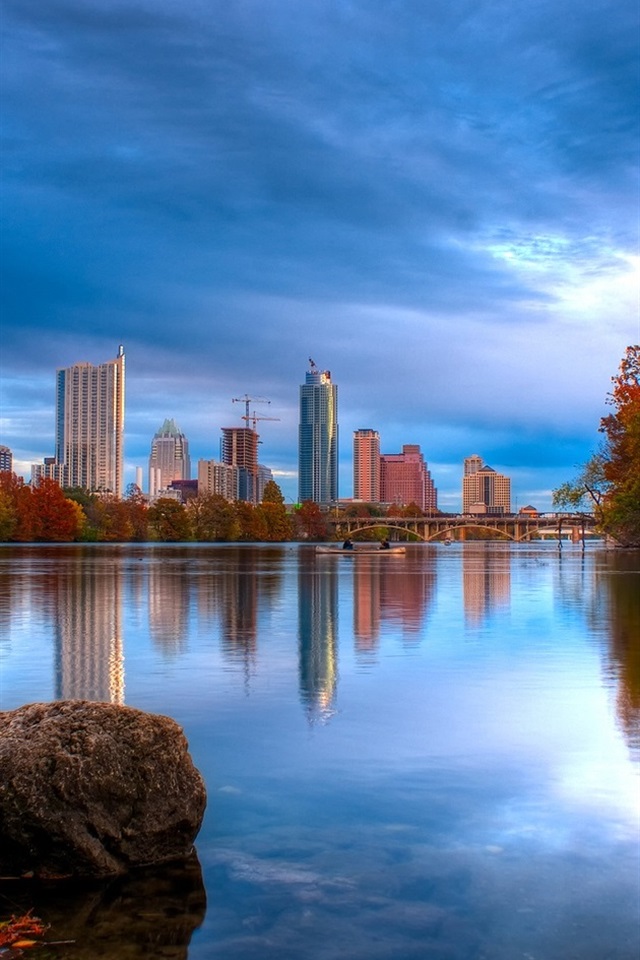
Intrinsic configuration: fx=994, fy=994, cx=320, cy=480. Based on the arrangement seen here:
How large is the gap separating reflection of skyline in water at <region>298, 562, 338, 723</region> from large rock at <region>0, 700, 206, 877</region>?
5158mm

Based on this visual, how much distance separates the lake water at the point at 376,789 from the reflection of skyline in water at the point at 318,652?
0.09 m

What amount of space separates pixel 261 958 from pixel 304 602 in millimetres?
27434

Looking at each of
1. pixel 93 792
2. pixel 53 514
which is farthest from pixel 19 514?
pixel 93 792

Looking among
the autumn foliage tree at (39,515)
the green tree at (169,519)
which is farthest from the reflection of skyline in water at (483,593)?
the green tree at (169,519)

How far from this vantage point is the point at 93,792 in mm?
7324

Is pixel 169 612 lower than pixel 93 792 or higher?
lower

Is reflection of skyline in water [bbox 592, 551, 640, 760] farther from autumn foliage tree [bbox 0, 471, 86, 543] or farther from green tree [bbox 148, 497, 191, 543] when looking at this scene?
green tree [bbox 148, 497, 191, 543]

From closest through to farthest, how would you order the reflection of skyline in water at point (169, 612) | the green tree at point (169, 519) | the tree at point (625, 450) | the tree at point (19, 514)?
1. the reflection of skyline in water at point (169, 612)
2. the tree at point (625, 450)
3. the tree at point (19, 514)
4. the green tree at point (169, 519)

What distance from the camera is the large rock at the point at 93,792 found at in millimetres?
7215

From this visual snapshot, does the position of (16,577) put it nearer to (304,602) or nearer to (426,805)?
(304,602)

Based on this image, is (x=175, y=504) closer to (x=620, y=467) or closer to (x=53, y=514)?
(x=53, y=514)

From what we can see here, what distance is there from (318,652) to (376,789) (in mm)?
10096

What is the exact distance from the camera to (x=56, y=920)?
6.52m

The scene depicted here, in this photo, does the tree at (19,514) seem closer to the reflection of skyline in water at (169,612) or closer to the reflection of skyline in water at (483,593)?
the reflection of skyline in water at (483,593)
